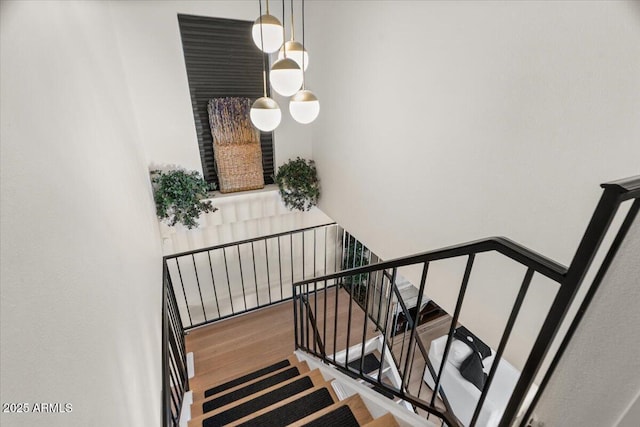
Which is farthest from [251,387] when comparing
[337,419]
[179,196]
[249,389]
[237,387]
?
[179,196]

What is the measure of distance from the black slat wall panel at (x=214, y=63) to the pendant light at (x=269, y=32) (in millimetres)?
1739

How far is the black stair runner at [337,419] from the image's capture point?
1728 millimetres

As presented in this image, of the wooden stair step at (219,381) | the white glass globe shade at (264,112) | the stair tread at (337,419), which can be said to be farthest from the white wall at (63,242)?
the wooden stair step at (219,381)

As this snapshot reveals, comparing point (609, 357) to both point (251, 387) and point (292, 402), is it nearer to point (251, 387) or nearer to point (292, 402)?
point (292, 402)

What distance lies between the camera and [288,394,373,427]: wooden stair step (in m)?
1.74

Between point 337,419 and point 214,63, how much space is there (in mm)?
3373

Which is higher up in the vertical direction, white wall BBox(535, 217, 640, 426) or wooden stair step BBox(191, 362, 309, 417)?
white wall BBox(535, 217, 640, 426)

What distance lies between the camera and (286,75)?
1.46m

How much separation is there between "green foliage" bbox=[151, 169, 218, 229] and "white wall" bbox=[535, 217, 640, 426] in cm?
317

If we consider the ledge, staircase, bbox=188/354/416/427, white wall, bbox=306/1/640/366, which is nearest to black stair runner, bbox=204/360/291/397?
staircase, bbox=188/354/416/427

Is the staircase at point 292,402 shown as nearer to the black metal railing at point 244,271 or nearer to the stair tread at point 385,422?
the stair tread at point 385,422

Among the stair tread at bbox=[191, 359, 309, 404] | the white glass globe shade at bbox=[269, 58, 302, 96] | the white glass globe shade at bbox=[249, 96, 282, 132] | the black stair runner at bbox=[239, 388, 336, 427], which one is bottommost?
the stair tread at bbox=[191, 359, 309, 404]

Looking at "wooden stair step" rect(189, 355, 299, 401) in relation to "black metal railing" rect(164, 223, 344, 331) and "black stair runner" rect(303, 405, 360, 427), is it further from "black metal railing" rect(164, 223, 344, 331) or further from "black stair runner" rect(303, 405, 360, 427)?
"black stair runner" rect(303, 405, 360, 427)

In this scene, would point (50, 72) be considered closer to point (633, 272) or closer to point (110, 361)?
point (110, 361)
